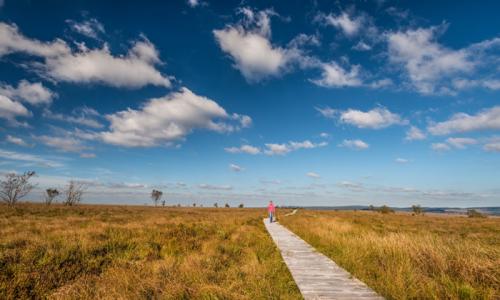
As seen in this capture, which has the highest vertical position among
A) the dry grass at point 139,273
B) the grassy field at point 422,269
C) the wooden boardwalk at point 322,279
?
the grassy field at point 422,269

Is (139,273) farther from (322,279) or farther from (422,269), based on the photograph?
(422,269)

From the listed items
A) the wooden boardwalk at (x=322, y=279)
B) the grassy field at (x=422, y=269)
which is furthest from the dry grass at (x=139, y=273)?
the grassy field at (x=422, y=269)

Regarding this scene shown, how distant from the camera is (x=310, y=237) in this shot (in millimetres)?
13414

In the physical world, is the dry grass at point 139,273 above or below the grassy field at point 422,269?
below

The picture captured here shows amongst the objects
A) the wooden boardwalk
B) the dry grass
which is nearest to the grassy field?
the wooden boardwalk

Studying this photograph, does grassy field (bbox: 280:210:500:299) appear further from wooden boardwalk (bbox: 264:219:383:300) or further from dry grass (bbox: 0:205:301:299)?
dry grass (bbox: 0:205:301:299)

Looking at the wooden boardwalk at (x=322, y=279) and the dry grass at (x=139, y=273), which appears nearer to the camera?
the wooden boardwalk at (x=322, y=279)

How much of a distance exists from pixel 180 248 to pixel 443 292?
28.0 ft

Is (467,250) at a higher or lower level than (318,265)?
higher

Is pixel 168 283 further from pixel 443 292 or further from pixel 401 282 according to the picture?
pixel 443 292

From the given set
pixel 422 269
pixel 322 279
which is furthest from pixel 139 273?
pixel 422 269

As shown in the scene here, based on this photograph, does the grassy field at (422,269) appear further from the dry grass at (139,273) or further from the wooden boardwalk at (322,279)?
the dry grass at (139,273)

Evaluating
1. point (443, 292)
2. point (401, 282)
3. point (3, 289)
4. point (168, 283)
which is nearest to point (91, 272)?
point (3, 289)

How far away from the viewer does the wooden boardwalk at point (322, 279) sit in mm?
5207
